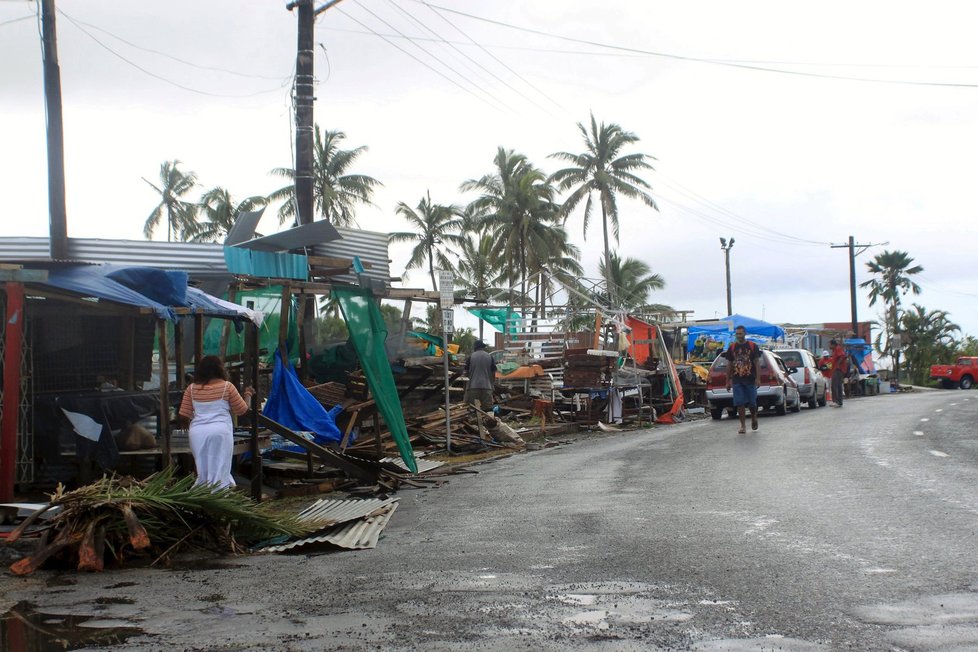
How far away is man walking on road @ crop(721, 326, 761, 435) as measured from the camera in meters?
19.5

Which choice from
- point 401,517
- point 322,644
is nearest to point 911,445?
point 401,517

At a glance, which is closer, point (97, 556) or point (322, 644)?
point (322, 644)

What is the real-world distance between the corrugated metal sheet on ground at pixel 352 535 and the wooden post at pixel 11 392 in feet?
8.28

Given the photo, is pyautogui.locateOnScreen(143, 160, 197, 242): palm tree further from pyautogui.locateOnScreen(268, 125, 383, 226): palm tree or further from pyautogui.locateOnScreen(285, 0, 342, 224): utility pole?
pyautogui.locateOnScreen(285, 0, 342, 224): utility pole

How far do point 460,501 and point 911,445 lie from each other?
8.25m

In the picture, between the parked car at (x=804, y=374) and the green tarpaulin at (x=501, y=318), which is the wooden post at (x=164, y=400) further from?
the parked car at (x=804, y=374)

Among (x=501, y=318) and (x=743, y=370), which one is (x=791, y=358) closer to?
(x=501, y=318)

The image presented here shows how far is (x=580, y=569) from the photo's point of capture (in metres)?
6.85

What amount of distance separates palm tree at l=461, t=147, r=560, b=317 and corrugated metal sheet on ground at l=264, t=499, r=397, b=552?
4303 cm

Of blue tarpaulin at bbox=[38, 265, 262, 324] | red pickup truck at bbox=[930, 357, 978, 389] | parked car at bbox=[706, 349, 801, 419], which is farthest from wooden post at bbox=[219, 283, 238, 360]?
red pickup truck at bbox=[930, 357, 978, 389]

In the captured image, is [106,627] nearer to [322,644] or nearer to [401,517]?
[322,644]

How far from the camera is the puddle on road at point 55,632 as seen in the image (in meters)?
5.17

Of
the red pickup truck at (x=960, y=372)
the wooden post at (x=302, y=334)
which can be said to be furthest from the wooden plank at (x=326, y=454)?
the red pickup truck at (x=960, y=372)

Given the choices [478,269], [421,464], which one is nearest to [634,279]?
[478,269]
